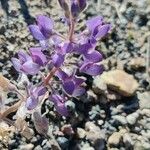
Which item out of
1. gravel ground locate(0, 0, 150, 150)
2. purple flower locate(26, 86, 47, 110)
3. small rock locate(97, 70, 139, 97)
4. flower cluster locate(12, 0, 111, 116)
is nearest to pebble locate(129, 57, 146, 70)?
gravel ground locate(0, 0, 150, 150)

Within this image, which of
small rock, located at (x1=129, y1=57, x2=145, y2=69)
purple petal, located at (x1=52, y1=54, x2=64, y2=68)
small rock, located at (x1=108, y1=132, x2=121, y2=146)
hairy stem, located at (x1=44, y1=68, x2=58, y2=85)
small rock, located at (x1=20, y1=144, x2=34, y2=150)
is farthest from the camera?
small rock, located at (x1=129, y1=57, x2=145, y2=69)

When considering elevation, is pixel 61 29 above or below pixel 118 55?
above

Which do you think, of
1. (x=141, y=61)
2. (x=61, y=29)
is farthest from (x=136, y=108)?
(x=61, y=29)

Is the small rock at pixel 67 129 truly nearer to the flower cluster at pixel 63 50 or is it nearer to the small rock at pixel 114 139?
the small rock at pixel 114 139

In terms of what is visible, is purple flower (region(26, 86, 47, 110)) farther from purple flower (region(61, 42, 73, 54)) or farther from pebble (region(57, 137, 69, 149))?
pebble (region(57, 137, 69, 149))

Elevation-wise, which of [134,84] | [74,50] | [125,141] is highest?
[74,50]

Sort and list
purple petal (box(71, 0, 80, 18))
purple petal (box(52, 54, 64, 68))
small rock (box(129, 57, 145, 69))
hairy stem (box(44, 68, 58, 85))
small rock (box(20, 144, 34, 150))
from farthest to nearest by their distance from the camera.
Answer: small rock (box(129, 57, 145, 69)) → small rock (box(20, 144, 34, 150)) → hairy stem (box(44, 68, 58, 85)) → purple petal (box(52, 54, 64, 68)) → purple petal (box(71, 0, 80, 18))

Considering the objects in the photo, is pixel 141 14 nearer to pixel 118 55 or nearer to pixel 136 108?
pixel 118 55
